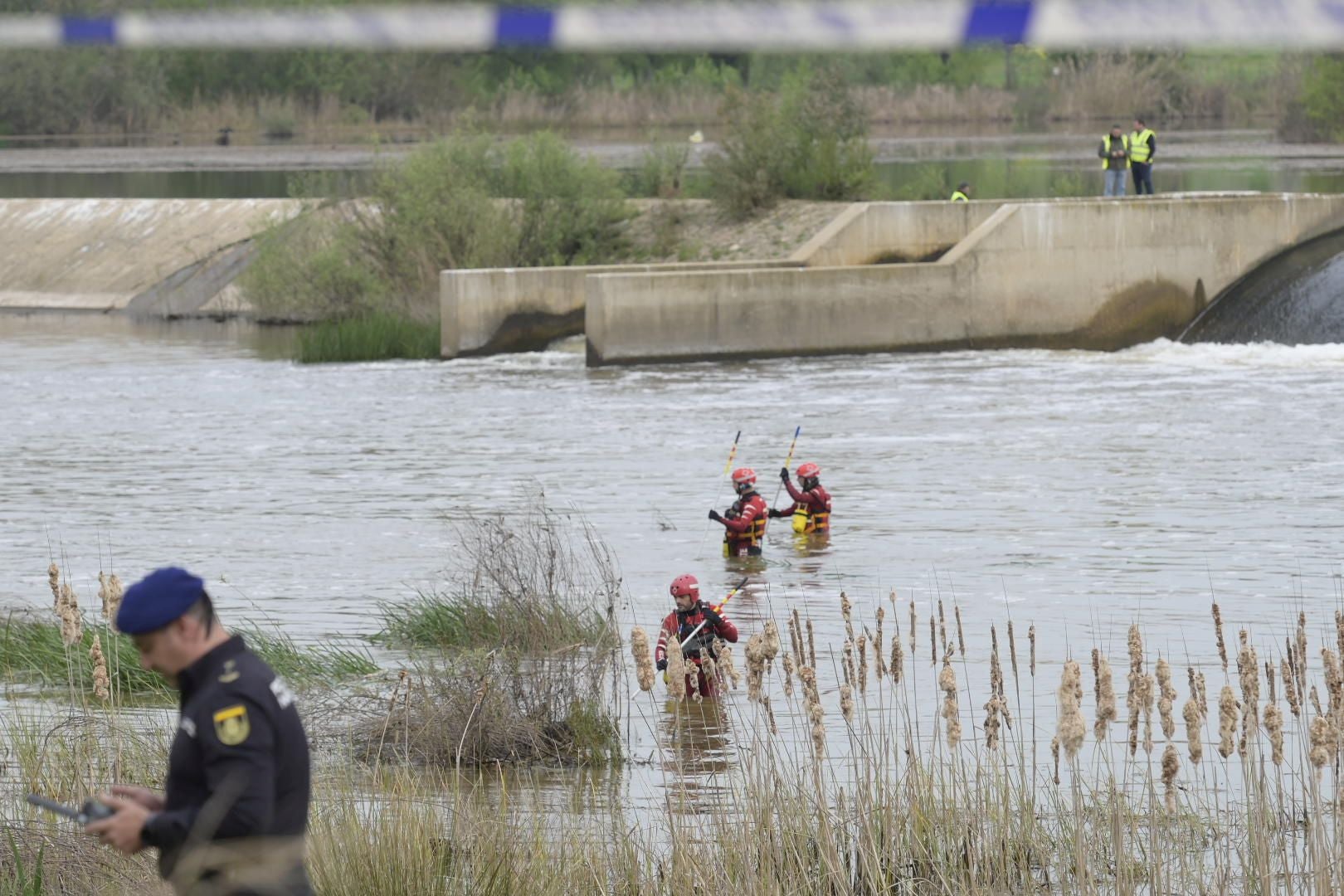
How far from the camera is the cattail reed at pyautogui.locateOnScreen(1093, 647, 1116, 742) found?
6031mm

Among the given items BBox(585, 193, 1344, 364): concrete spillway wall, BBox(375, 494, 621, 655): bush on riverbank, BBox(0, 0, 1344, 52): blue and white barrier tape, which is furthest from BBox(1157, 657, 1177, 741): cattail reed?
BBox(585, 193, 1344, 364): concrete spillway wall

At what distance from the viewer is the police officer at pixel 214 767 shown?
419cm

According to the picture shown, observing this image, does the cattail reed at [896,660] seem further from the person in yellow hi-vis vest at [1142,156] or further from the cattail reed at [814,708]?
the person in yellow hi-vis vest at [1142,156]

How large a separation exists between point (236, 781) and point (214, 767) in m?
0.06

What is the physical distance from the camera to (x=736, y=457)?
2278cm

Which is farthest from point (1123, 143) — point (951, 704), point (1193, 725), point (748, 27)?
point (748, 27)

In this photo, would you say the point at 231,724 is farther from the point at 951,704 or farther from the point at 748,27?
the point at 951,704

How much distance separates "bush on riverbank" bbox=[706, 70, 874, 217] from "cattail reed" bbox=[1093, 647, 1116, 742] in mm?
32413

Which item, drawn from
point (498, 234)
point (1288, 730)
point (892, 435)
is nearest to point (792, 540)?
point (892, 435)

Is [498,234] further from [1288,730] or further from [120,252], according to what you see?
[1288,730]

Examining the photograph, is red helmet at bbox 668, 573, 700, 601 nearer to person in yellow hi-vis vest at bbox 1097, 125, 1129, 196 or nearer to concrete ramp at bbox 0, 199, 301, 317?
person in yellow hi-vis vest at bbox 1097, 125, 1129, 196

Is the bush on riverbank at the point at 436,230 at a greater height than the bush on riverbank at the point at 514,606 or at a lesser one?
greater

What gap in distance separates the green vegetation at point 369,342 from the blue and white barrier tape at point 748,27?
29.6m

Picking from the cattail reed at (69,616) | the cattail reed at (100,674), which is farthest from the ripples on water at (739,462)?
the cattail reed at (69,616)
